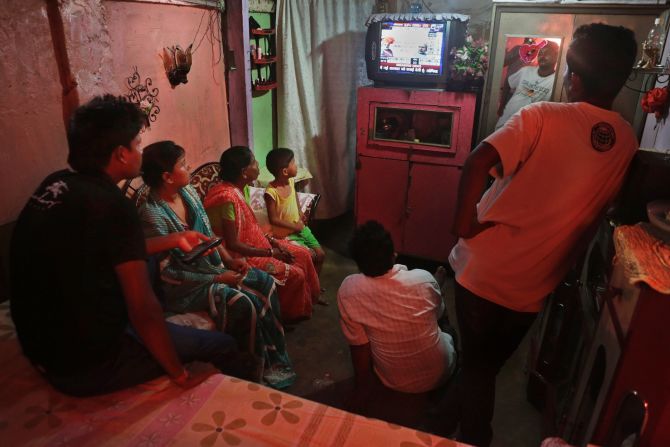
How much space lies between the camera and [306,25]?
4.18m

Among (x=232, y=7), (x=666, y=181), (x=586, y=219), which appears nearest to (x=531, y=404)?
(x=586, y=219)

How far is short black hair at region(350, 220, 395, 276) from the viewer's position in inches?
75.7

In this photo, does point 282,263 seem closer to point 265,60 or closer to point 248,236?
point 248,236

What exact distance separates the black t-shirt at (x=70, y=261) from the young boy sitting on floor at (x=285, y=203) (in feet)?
5.85

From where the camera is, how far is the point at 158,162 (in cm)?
230

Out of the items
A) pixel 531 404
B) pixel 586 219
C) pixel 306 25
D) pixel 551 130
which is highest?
pixel 306 25

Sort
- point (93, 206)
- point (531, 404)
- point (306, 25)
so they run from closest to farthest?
point (93, 206), point (531, 404), point (306, 25)

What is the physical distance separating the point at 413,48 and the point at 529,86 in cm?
93

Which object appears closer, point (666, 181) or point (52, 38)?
point (666, 181)

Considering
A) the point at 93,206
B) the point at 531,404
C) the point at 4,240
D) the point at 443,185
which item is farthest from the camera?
the point at 443,185

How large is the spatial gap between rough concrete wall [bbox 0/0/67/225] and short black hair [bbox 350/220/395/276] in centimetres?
154

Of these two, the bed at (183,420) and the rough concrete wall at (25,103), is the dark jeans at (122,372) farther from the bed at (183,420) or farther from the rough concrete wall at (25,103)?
the rough concrete wall at (25,103)

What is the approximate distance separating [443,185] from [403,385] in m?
2.02

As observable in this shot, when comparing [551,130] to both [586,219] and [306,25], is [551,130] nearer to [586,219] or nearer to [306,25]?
[586,219]
